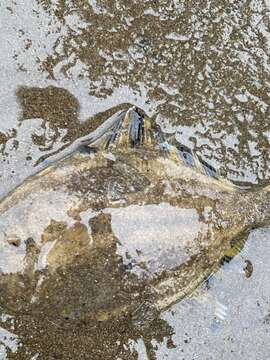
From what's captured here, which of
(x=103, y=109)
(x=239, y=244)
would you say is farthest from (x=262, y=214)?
(x=103, y=109)

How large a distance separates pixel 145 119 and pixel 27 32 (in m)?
1.20

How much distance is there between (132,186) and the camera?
4.17 meters

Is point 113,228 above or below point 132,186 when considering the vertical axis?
below

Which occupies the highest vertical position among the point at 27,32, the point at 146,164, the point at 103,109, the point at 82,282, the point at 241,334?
the point at 27,32

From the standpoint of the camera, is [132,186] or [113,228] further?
[132,186]

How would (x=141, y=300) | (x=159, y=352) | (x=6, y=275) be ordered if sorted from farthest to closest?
(x=159, y=352), (x=141, y=300), (x=6, y=275)

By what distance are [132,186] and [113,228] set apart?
0.36m

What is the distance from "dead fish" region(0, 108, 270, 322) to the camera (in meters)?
3.96

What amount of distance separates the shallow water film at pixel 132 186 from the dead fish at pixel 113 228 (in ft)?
0.04

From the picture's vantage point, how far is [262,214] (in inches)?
184

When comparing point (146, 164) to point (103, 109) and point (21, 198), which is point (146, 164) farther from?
point (21, 198)

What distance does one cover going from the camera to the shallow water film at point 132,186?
403 cm

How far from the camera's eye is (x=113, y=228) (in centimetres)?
402

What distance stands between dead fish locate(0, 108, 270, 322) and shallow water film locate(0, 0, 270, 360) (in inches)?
0.4
